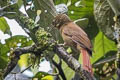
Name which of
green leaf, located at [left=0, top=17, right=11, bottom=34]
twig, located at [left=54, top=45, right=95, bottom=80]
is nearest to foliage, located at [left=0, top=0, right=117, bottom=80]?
green leaf, located at [left=0, top=17, right=11, bottom=34]

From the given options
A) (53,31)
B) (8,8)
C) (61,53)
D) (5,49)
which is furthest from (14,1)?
(61,53)

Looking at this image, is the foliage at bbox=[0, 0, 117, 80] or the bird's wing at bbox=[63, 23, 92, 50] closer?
the foliage at bbox=[0, 0, 117, 80]

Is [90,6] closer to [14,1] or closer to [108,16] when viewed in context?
[108,16]

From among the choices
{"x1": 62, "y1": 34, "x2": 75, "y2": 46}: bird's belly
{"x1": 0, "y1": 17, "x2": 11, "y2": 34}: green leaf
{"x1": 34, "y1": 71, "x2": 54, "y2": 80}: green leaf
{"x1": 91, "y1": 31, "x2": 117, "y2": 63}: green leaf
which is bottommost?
{"x1": 91, "y1": 31, "x2": 117, "y2": 63}: green leaf

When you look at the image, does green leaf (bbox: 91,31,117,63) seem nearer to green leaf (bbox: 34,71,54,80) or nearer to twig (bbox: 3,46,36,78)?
green leaf (bbox: 34,71,54,80)

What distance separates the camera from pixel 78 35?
7.68 ft

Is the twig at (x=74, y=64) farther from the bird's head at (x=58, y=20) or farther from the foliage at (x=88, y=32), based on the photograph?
the bird's head at (x=58, y=20)

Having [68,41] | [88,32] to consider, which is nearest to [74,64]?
Answer: [68,41]

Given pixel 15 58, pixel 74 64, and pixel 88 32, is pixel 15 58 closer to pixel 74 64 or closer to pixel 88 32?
pixel 74 64

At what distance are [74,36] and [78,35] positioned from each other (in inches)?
2.8

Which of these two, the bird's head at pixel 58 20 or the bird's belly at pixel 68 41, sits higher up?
the bird's head at pixel 58 20

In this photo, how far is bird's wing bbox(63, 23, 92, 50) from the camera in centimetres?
216

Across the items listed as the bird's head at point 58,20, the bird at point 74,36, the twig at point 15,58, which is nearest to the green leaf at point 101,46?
the bird at point 74,36

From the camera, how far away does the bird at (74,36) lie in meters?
2.09
